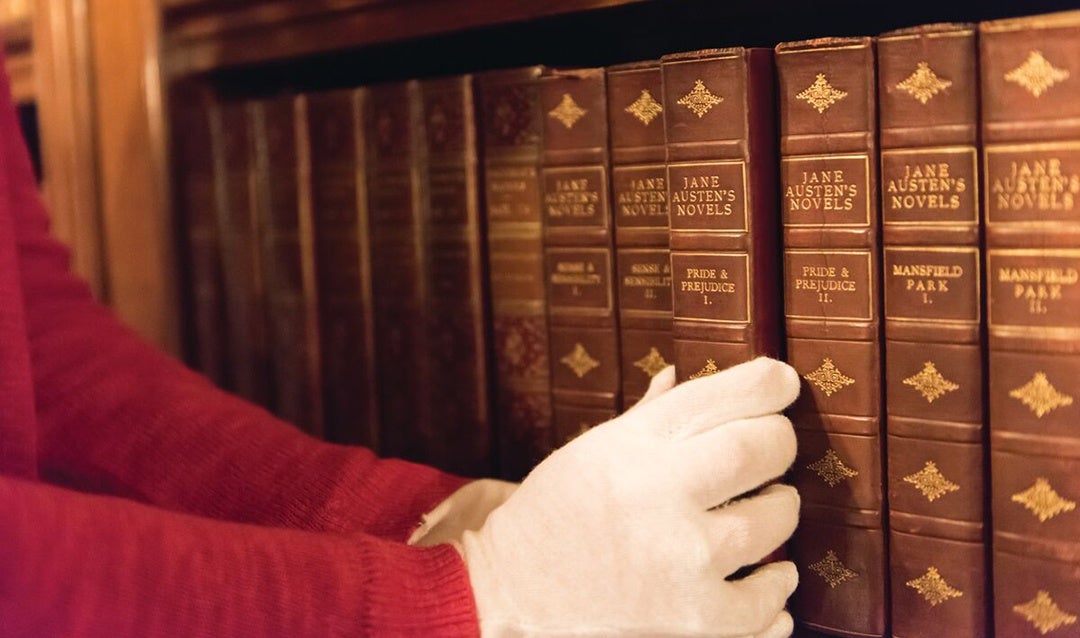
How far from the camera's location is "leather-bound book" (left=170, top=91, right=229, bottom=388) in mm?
1059

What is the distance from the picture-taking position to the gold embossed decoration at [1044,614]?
1.98 ft

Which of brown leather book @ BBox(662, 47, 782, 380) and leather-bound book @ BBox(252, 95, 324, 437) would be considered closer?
brown leather book @ BBox(662, 47, 782, 380)

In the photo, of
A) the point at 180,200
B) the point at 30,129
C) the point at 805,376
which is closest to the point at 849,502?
the point at 805,376

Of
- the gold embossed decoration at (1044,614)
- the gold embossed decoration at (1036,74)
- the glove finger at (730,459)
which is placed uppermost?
the gold embossed decoration at (1036,74)

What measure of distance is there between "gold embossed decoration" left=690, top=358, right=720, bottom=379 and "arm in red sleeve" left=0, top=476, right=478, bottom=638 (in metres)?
0.19

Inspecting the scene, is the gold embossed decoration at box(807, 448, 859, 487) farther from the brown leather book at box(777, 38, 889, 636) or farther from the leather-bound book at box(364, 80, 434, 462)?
the leather-bound book at box(364, 80, 434, 462)

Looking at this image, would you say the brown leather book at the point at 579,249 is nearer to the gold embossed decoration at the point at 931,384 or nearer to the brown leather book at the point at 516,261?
the brown leather book at the point at 516,261

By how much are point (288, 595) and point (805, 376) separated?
338 millimetres

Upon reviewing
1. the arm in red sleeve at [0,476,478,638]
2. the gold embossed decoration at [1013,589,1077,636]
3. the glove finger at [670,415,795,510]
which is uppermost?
the glove finger at [670,415,795,510]

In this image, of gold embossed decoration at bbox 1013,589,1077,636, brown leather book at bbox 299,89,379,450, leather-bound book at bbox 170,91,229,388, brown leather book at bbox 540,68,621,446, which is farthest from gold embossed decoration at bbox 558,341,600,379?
leather-bound book at bbox 170,91,229,388

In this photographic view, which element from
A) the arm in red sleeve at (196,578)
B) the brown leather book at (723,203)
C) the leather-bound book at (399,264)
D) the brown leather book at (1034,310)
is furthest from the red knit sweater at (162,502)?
the brown leather book at (1034,310)

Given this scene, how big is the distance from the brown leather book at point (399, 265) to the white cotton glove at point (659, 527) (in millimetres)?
285

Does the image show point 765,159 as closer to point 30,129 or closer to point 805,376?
point 805,376

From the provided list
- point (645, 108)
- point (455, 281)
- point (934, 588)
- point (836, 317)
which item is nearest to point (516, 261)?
point (455, 281)
